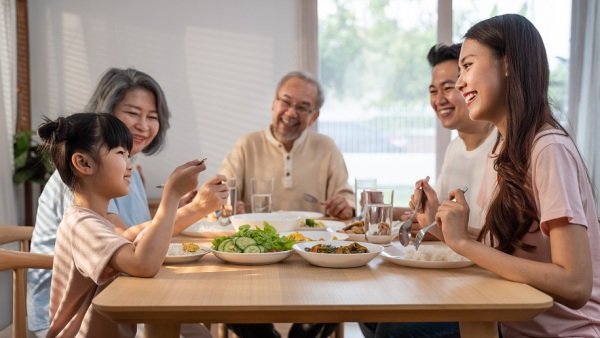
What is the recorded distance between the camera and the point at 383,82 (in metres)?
5.61

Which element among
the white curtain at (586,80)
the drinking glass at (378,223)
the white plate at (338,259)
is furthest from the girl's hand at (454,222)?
the white curtain at (586,80)

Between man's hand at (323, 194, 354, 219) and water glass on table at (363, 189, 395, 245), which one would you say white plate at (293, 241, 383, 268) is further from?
man's hand at (323, 194, 354, 219)

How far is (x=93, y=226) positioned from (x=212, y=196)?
46 centimetres

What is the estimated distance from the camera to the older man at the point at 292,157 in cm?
365

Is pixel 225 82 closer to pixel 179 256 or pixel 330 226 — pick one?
pixel 330 226

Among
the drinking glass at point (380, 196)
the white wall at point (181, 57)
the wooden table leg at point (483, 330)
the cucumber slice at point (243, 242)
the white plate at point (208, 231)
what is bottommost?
the wooden table leg at point (483, 330)

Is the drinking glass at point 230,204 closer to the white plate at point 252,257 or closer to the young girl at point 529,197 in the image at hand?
the white plate at point 252,257

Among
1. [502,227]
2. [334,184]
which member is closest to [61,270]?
[502,227]

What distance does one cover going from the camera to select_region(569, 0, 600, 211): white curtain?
4.95 metres

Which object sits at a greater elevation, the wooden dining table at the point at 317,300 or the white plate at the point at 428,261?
the white plate at the point at 428,261

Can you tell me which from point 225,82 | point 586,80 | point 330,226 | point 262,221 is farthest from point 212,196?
point 586,80

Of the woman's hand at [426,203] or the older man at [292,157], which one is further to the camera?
the older man at [292,157]

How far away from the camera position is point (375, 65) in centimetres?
561

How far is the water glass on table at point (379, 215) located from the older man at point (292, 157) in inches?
63.7
